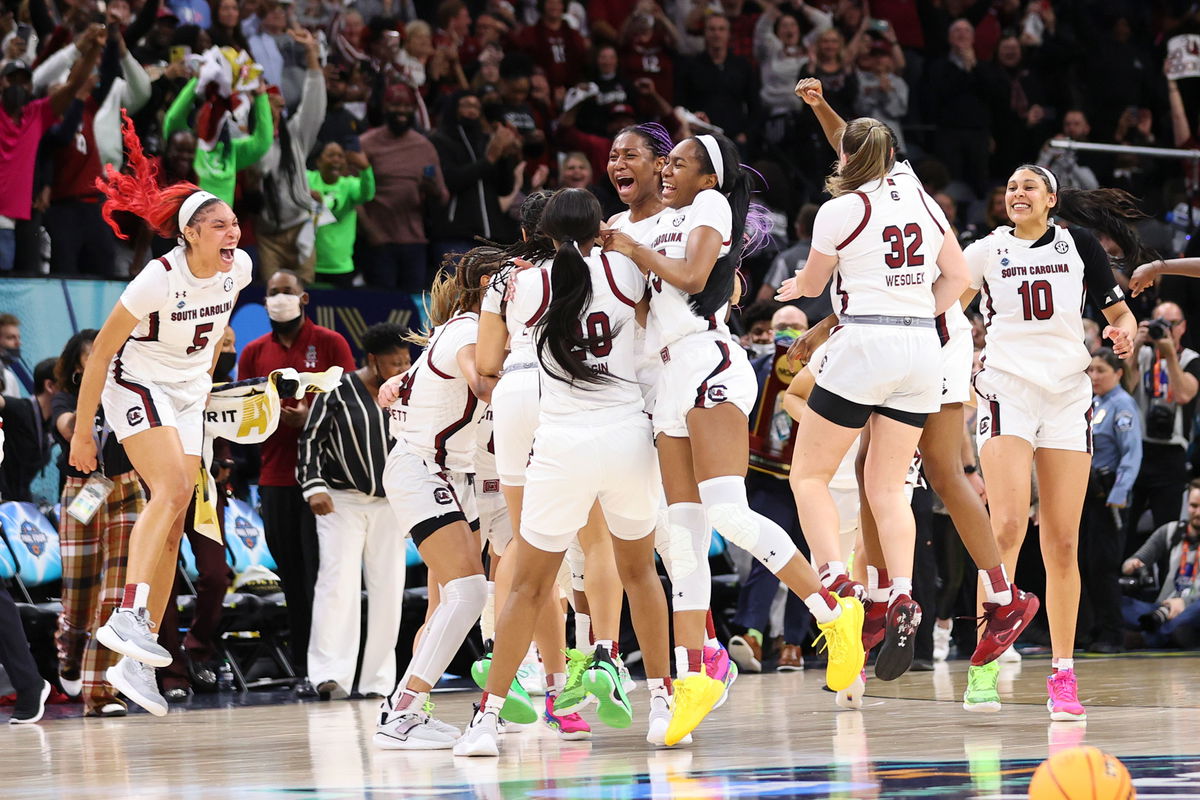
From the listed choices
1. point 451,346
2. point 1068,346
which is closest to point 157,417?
point 451,346

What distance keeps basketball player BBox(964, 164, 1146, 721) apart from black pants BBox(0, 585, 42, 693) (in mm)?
4633

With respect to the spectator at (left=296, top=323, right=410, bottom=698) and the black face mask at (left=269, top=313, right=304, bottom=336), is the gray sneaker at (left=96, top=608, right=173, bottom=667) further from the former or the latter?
the black face mask at (left=269, top=313, right=304, bottom=336)

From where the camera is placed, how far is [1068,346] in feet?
24.9

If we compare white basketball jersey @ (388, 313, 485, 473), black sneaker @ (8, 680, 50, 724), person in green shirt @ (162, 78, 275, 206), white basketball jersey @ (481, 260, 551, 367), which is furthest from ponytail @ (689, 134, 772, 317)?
person in green shirt @ (162, 78, 275, 206)

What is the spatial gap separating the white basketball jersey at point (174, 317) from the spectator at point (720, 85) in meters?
9.02

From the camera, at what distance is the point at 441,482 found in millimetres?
7086

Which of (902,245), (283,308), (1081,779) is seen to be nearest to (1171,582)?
(902,245)

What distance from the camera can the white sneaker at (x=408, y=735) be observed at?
6.73 meters

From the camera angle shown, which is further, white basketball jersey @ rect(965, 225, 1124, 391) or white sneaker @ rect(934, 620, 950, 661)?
white sneaker @ rect(934, 620, 950, 661)

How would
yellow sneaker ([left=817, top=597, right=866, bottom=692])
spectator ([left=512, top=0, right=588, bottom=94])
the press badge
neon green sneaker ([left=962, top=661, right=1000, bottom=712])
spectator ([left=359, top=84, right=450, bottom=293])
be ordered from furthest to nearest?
1. spectator ([left=512, top=0, right=588, bottom=94])
2. spectator ([left=359, top=84, right=450, bottom=293])
3. the press badge
4. neon green sneaker ([left=962, top=661, right=1000, bottom=712])
5. yellow sneaker ([left=817, top=597, right=866, bottom=692])

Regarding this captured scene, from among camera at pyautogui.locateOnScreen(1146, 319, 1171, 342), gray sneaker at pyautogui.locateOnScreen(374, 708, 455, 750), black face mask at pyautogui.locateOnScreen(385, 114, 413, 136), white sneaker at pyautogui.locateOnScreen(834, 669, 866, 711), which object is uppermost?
black face mask at pyautogui.locateOnScreen(385, 114, 413, 136)

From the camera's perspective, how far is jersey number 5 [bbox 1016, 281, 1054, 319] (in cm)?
758

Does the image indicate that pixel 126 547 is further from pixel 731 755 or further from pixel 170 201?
pixel 731 755

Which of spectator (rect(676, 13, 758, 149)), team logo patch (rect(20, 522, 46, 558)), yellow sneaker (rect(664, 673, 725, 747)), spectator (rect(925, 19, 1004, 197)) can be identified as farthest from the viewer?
spectator (rect(925, 19, 1004, 197))
